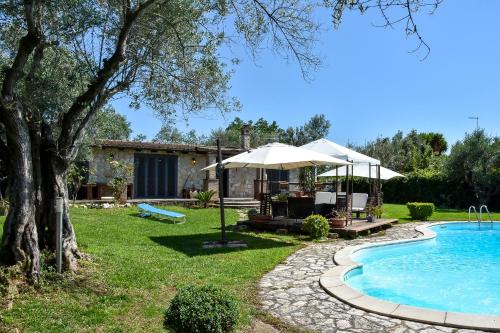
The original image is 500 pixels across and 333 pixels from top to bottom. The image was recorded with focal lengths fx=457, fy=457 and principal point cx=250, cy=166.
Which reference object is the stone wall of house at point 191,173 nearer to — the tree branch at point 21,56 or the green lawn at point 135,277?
the green lawn at point 135,277

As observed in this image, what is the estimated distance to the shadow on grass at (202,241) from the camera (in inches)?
A: 426

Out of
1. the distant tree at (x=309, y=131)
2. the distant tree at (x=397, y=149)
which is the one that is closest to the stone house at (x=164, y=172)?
the distant tree at (x=397, y=149)

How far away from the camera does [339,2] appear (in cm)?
501

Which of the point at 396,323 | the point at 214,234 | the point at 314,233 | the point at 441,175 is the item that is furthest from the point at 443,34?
the point at 441,175

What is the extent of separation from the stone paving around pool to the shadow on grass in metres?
1.75

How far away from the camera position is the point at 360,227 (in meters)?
14.2

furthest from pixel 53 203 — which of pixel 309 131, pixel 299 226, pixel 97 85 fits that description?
pixel 309 131

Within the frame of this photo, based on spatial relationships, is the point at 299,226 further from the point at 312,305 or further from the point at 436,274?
the point at 312,305

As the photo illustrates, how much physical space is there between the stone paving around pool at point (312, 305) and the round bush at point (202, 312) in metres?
1.17

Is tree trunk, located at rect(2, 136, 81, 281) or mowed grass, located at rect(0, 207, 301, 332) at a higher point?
tree trunk, located at rect(2, 136, 81, 281)

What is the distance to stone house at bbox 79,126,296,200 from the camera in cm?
2245

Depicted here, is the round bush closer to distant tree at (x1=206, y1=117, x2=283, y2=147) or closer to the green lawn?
the green lawn

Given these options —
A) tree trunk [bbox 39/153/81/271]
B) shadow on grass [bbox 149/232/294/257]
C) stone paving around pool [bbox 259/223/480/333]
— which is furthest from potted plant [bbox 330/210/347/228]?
tree trunk [bbox 39/153/81/271]

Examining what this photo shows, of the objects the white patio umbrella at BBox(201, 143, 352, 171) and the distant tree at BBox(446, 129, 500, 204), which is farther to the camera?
the distant tree at BBox(446, 129, 500, 204)
